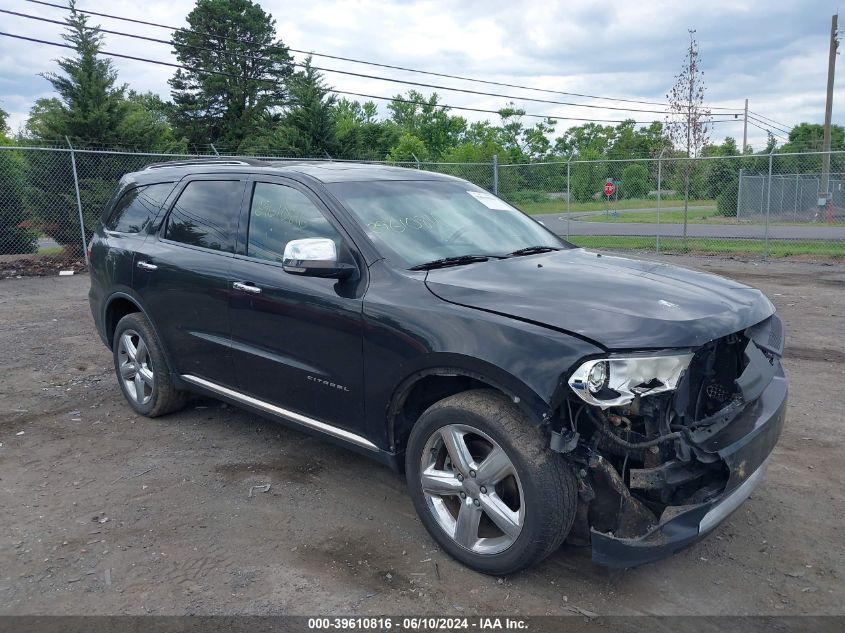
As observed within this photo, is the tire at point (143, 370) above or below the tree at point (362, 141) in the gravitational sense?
below

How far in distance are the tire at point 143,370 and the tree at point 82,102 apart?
502 inches

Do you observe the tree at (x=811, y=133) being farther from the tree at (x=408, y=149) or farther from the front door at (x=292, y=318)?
the front door at (x=292, y=318)

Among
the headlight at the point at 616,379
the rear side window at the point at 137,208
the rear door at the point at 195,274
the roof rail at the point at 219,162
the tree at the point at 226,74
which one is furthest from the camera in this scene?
the tree at the point at 226,74

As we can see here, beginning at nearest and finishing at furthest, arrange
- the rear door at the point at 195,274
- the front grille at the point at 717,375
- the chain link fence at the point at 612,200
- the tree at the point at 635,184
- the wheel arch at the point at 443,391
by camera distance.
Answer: the wheel arch at the point at 443,391
the front grille at the point at 717,375
the rear door at the point at 195,274
the chain link fence at the point at 612,200
the tree at the point at 635,184

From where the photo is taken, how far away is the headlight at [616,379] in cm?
262

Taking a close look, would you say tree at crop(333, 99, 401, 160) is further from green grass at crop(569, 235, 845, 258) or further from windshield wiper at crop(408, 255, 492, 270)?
windshield wiper at crop(408, 255, 492, 270)

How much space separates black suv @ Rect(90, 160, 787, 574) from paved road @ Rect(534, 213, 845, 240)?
48.6 ft

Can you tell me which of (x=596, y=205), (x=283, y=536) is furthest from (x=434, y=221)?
(x=596, y=205)

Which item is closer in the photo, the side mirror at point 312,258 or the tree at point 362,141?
the side mirror at point 312,258

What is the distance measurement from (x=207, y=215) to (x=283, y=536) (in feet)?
7.16

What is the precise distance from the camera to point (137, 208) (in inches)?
205

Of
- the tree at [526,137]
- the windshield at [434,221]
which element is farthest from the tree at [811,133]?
the windshield at [434,221]

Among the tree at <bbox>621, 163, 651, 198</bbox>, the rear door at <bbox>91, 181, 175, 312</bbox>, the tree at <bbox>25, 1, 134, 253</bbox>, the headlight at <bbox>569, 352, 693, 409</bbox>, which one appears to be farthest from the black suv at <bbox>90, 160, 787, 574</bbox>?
the tree at <bbox>621, 163, 651, 198</bbox>

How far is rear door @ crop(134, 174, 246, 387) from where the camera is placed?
4.27 metres
